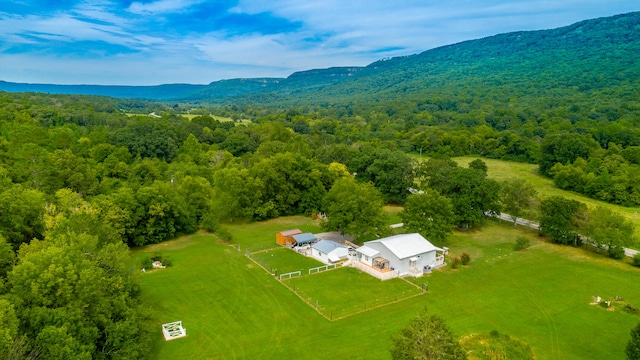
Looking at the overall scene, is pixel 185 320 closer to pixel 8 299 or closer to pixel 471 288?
pixel 8 299

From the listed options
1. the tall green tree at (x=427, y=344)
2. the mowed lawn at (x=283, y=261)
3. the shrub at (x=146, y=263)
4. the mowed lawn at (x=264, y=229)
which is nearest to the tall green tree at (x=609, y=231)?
the mowed lawn at (x=283, y=261)

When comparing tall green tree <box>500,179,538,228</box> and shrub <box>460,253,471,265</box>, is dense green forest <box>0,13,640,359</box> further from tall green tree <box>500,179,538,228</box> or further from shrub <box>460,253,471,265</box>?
shrub <box>460,253,471,265</box>

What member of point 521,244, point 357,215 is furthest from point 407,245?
point 521,244

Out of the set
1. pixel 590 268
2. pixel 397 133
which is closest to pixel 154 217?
pixel 590 268

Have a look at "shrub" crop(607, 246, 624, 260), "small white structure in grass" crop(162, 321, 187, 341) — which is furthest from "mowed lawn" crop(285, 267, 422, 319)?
"shrub" crop(607, 246, 624, 260)

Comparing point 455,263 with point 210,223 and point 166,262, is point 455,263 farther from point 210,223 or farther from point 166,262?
point 210,223

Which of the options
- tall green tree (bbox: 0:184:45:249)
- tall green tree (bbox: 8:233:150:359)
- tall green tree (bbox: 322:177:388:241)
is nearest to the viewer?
tall green tree (bbox: 8:233:150:359)
